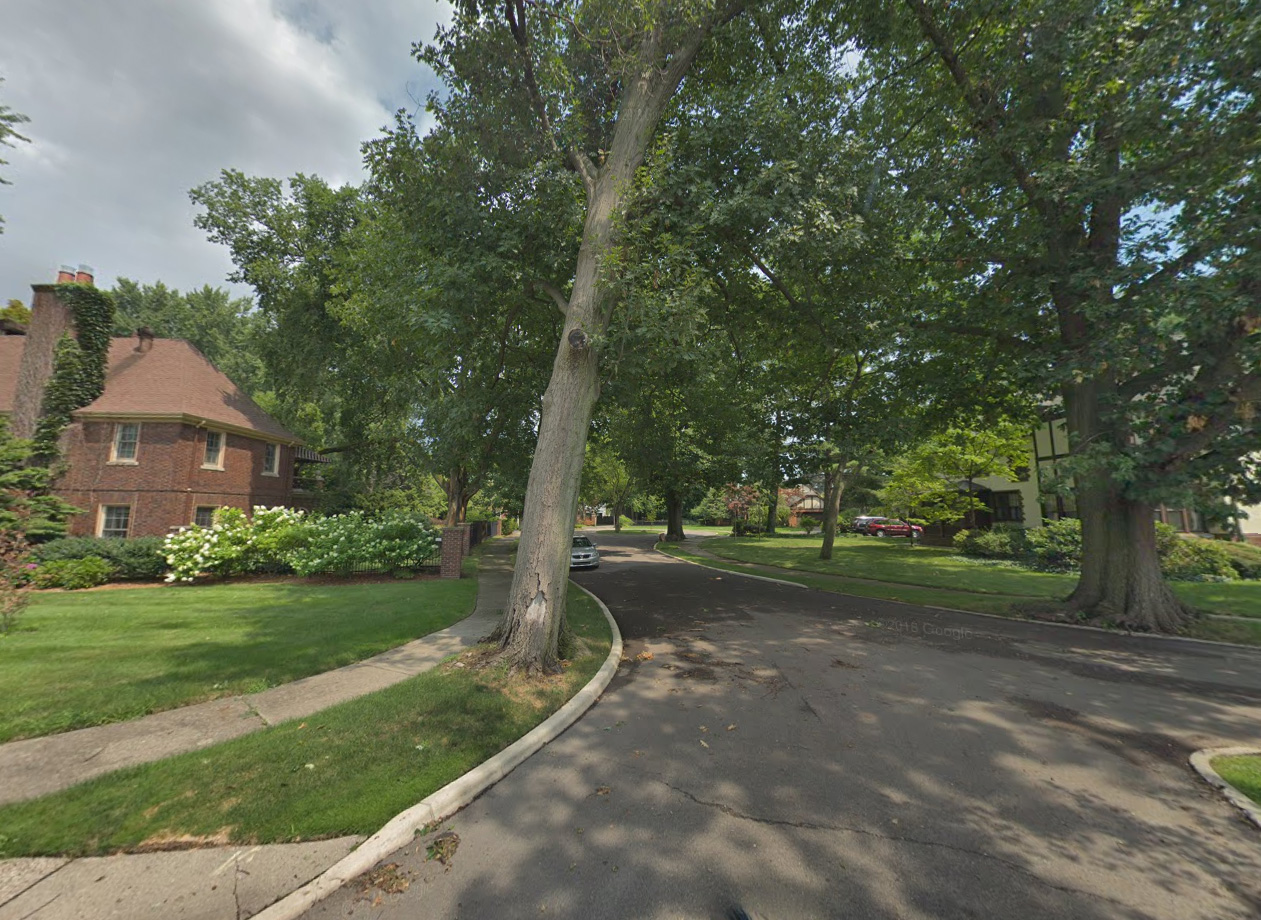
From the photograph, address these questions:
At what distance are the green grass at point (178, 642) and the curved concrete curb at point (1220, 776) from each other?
9.26 m

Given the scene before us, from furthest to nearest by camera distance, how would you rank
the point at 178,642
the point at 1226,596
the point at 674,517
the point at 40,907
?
the point at 674,517 < the point at 1226,596 < the point at 178,642 < the point at 40,907

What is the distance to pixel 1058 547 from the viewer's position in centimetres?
1845

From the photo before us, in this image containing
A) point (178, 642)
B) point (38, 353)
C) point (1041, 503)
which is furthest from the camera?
point (1041, 503)

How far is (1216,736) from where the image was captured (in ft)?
16.7

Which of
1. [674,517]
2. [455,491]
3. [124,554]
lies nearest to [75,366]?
[124,554]

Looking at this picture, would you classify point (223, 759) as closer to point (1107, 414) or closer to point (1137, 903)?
point (1137, 903)

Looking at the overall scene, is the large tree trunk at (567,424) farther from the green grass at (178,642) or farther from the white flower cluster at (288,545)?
the white flower cluster at (288,545)

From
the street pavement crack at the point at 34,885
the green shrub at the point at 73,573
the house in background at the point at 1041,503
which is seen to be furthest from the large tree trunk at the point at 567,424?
the house in background at the point at 1041,503

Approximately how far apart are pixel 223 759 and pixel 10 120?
60.9 ft

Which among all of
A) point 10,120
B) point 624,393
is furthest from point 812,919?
point 10,120

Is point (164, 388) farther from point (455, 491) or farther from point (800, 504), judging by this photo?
point (800, 504)

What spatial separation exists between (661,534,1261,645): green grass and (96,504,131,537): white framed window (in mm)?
22146

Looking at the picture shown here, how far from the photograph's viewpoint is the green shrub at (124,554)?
1365 centimetres

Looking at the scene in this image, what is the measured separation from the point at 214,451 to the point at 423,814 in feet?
73.1
